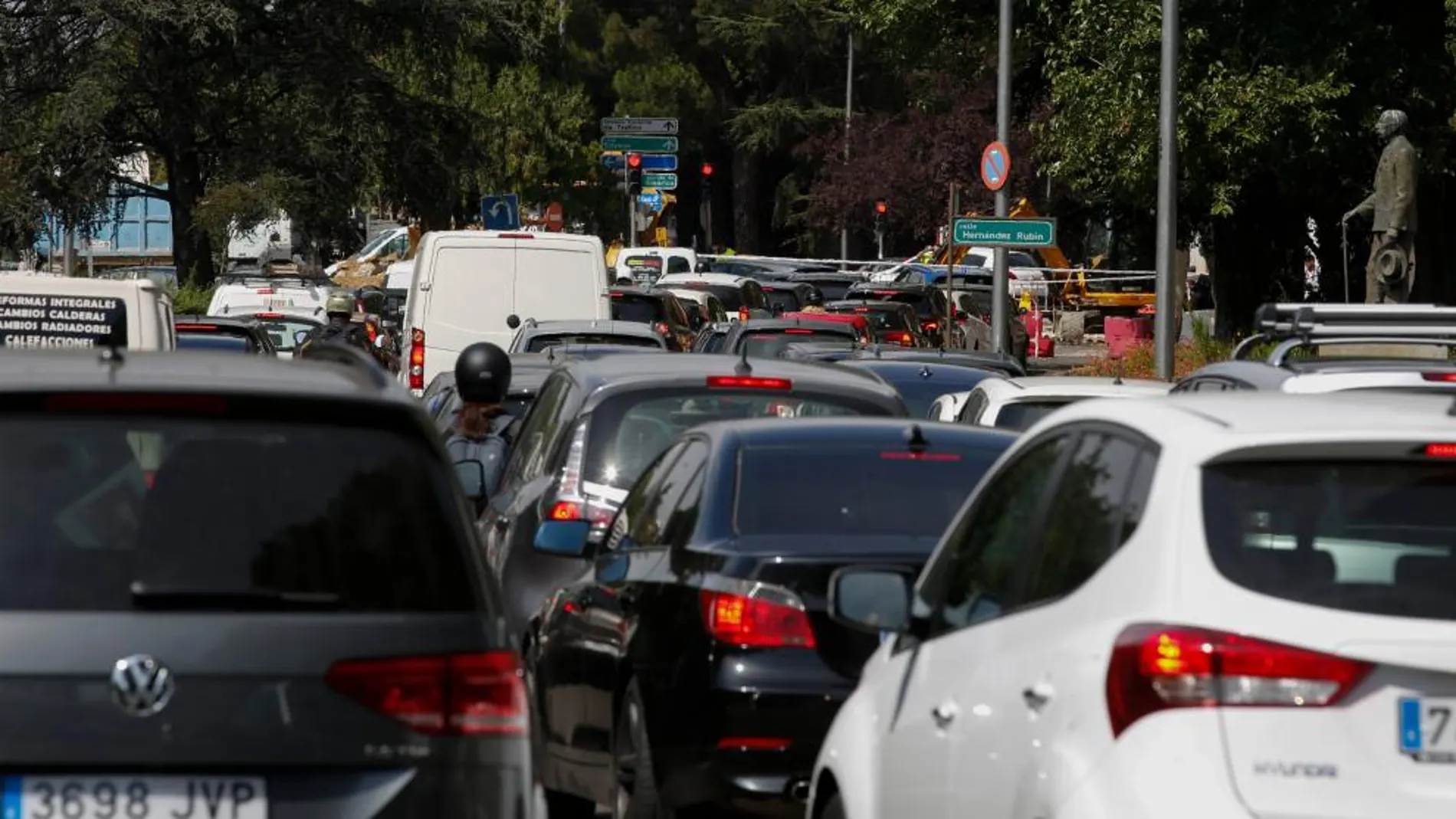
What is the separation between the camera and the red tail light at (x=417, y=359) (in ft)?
85.3

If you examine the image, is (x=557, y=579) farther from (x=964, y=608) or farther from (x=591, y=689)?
(x=964, y=608)

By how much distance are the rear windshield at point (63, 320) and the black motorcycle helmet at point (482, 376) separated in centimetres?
267

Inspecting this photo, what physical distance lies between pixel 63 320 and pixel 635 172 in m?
36.2

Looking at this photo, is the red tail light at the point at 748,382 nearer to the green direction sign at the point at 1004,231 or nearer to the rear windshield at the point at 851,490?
the rear windshield at the point at 851,490

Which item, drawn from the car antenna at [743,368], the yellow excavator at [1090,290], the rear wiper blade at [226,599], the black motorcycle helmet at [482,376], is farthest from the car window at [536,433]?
the yellow excavator at [1090,290]

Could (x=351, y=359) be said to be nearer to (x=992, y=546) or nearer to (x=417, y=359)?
(x=992, y=546)

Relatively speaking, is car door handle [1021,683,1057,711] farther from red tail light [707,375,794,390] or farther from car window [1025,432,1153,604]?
red tail light [707,375,794,390]

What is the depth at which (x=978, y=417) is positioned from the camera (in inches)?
560

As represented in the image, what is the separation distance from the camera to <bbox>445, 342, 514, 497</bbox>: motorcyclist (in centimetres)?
1335

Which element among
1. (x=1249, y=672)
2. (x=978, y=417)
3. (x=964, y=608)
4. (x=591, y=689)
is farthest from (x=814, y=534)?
(x=978, y=417)

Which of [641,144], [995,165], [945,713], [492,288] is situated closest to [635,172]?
[641,144]

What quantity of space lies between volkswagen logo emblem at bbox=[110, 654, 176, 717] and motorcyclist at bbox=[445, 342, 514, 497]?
27.2ft

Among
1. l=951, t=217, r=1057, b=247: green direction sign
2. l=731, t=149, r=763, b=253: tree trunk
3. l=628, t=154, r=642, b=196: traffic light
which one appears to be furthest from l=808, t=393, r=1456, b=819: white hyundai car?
l=731, t=149, r=763, b=253: tree trunk

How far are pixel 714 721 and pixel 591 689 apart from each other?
1346mm
